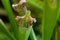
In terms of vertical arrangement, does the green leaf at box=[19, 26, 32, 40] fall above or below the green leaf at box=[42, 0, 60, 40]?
below

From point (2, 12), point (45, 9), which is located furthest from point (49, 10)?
point (2, 12)

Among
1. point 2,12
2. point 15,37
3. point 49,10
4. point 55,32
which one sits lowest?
point 2,12

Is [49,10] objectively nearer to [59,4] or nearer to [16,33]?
[59,4]

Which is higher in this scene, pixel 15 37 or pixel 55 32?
pixel 15 37

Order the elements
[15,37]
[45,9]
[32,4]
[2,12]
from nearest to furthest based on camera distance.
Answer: [45,9]
[15,37]
[32,4]
[2,12]

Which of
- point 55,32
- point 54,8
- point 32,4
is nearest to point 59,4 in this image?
point 54,8

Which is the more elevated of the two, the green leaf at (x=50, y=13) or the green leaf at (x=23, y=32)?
the green leaf at (x=50, y=13)

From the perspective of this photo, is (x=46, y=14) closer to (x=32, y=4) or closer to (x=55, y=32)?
(x=32, y=4)

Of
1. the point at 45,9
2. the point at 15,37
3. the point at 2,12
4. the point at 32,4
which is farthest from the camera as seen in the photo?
the point at 2,12

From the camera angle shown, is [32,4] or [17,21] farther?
[32,4]
